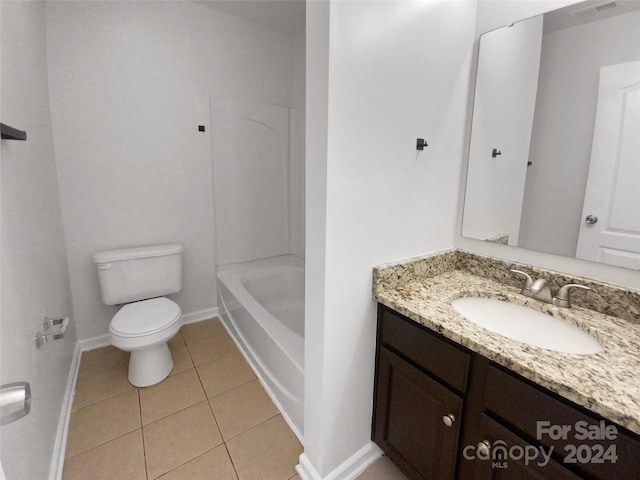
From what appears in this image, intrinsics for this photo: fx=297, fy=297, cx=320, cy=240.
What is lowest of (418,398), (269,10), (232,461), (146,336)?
(232,461)

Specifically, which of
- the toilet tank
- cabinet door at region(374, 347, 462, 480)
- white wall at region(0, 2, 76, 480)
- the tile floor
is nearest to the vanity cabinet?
cabinet door at region(374, 347, 462, 480)

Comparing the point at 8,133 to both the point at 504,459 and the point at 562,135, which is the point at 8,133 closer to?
the point at 504,459

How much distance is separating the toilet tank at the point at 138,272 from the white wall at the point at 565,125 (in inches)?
89.5

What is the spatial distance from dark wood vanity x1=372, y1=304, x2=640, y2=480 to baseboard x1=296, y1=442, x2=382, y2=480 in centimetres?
10

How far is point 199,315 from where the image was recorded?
270 centimetres

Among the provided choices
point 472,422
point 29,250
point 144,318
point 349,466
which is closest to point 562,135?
point 472,422

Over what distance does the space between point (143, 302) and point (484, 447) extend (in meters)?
2.14

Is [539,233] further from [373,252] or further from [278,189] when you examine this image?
[278,189]

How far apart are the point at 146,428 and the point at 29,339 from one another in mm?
804

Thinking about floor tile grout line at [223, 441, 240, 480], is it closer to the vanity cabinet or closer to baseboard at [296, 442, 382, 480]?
baseboard at [296, 442, 382, 480]

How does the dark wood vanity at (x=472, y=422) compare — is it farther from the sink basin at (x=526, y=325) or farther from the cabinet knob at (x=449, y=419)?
the sink basin at (x=526, y=325)

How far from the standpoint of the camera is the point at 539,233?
1.24 m

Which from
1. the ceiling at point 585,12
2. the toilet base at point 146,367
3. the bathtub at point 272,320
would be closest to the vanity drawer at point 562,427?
the bathtub at point 272,320

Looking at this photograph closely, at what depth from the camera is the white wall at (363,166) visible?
101cm
